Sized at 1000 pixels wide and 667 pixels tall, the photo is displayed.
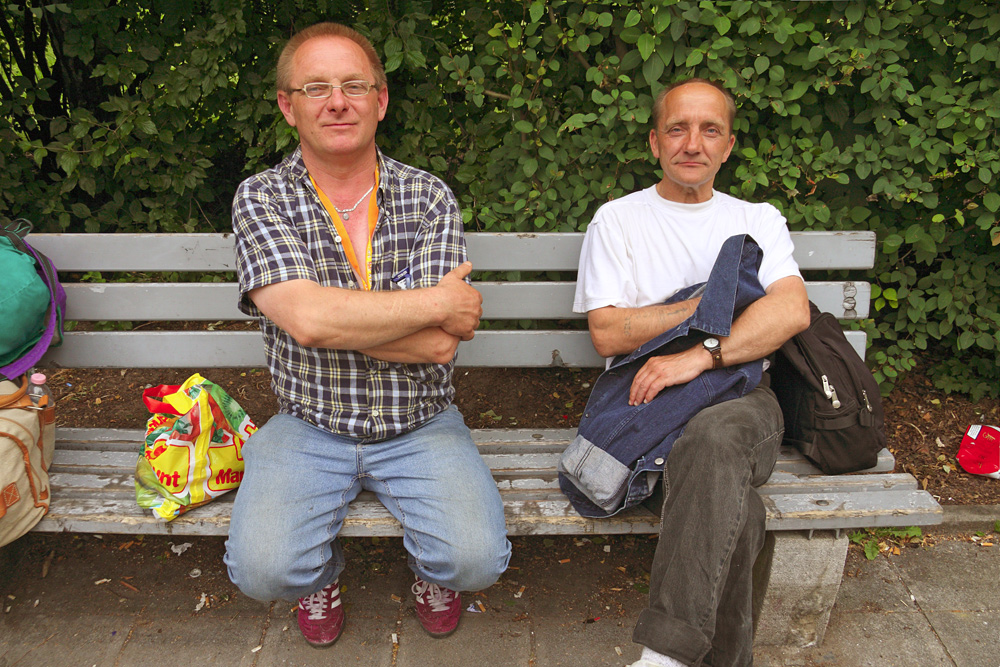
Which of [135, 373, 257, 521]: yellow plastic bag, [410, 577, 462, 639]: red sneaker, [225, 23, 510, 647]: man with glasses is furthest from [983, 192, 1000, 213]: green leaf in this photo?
[135, 373, 257, 521]: yellow plastic bag

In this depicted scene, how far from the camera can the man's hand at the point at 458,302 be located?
7.72ft

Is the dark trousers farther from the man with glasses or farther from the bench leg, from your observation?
the man with glasses

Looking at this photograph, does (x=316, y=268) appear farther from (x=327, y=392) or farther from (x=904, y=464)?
(x=904, y=464)

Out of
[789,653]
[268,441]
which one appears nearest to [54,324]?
[268,441]

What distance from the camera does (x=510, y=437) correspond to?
2963mm

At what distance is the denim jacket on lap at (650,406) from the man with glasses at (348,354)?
1.09 ft

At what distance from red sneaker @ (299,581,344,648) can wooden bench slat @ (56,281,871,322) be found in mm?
1140

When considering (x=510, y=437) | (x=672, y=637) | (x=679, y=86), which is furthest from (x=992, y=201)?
(x=672, y=637)

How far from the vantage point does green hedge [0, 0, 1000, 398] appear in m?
2.94

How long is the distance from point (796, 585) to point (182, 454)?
80.0 inches

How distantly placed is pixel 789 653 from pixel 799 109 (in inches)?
81.0

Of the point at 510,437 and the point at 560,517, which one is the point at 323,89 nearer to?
the point at 510,437

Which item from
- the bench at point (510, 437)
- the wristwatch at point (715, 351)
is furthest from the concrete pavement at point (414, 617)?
the wristwatch at point (715, 351)

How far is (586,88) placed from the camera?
3.29m
